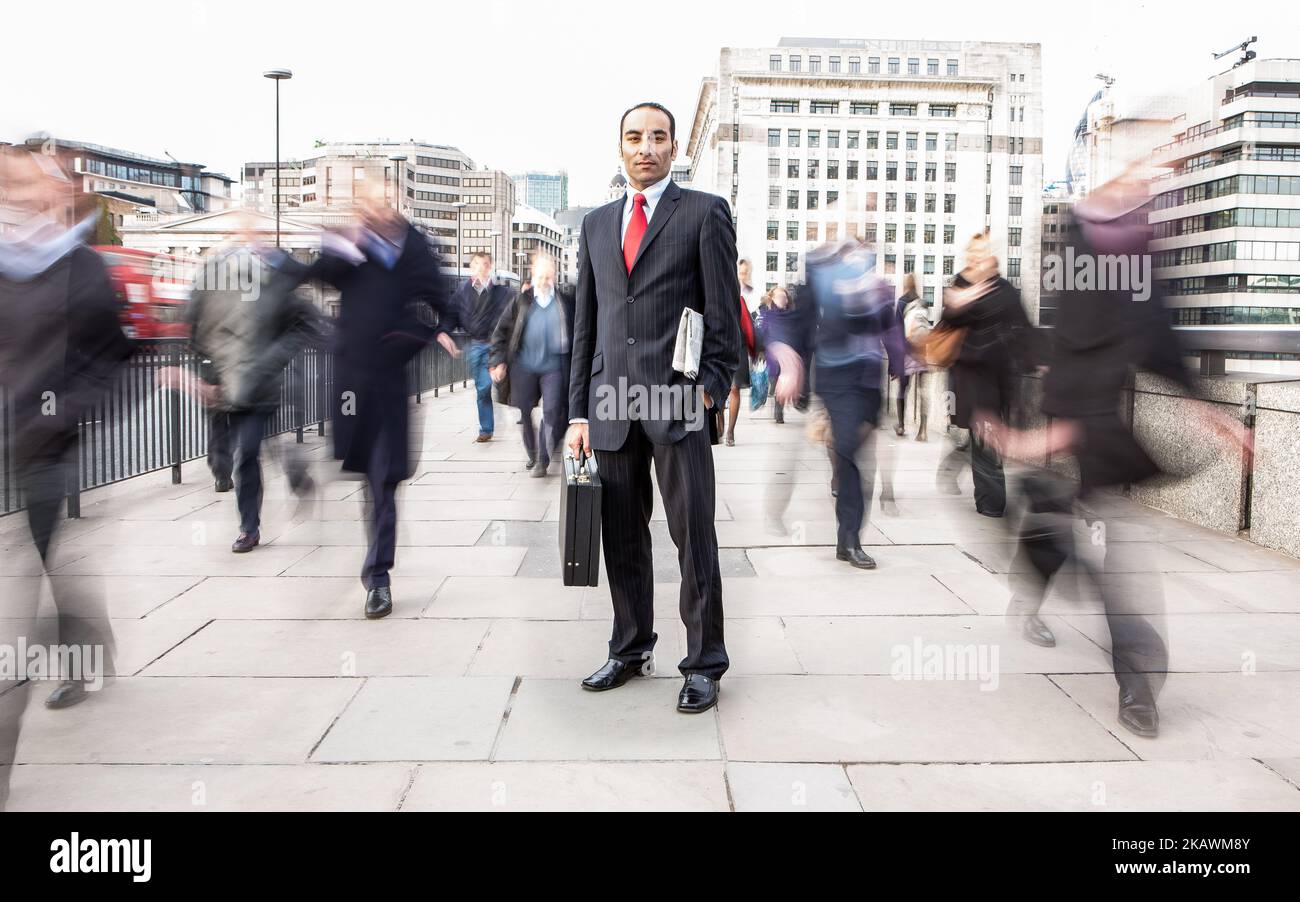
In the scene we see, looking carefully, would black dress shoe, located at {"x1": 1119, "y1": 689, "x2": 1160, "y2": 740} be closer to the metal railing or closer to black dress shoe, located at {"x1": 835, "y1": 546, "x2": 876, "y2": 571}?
black dress shoe, located at {"x1": 835, "y1": 546, "x2": 876, "y2": 571}

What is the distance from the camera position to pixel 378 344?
5.07 metres

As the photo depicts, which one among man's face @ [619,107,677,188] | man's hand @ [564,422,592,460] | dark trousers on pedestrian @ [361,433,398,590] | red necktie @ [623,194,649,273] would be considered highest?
man's face @ [619,107,677,188]

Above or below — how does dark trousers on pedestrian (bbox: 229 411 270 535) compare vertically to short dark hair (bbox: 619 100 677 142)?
below

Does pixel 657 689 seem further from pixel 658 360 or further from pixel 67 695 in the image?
pixel 67 695

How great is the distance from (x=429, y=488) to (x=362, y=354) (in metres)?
4.26

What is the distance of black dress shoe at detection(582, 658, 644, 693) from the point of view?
3.90 meters

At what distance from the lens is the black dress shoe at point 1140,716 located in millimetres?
3443

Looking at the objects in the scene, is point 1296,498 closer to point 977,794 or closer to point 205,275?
point 977,794

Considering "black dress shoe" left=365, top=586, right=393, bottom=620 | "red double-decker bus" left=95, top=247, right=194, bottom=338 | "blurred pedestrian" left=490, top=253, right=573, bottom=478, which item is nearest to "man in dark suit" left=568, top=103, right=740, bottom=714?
"black dress shoe" left=365, top=586, right=393, bottom=620

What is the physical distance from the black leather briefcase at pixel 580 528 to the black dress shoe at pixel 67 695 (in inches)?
70.6

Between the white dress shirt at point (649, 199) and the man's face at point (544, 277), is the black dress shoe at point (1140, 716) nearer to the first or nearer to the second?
the white dress shirt at point (649, 199)

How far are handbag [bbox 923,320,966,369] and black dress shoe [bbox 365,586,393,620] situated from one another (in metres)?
2.97

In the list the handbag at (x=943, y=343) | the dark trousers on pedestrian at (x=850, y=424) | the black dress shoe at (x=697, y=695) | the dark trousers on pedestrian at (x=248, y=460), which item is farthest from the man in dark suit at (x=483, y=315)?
the black dress shoe at (x=697, y=695)
